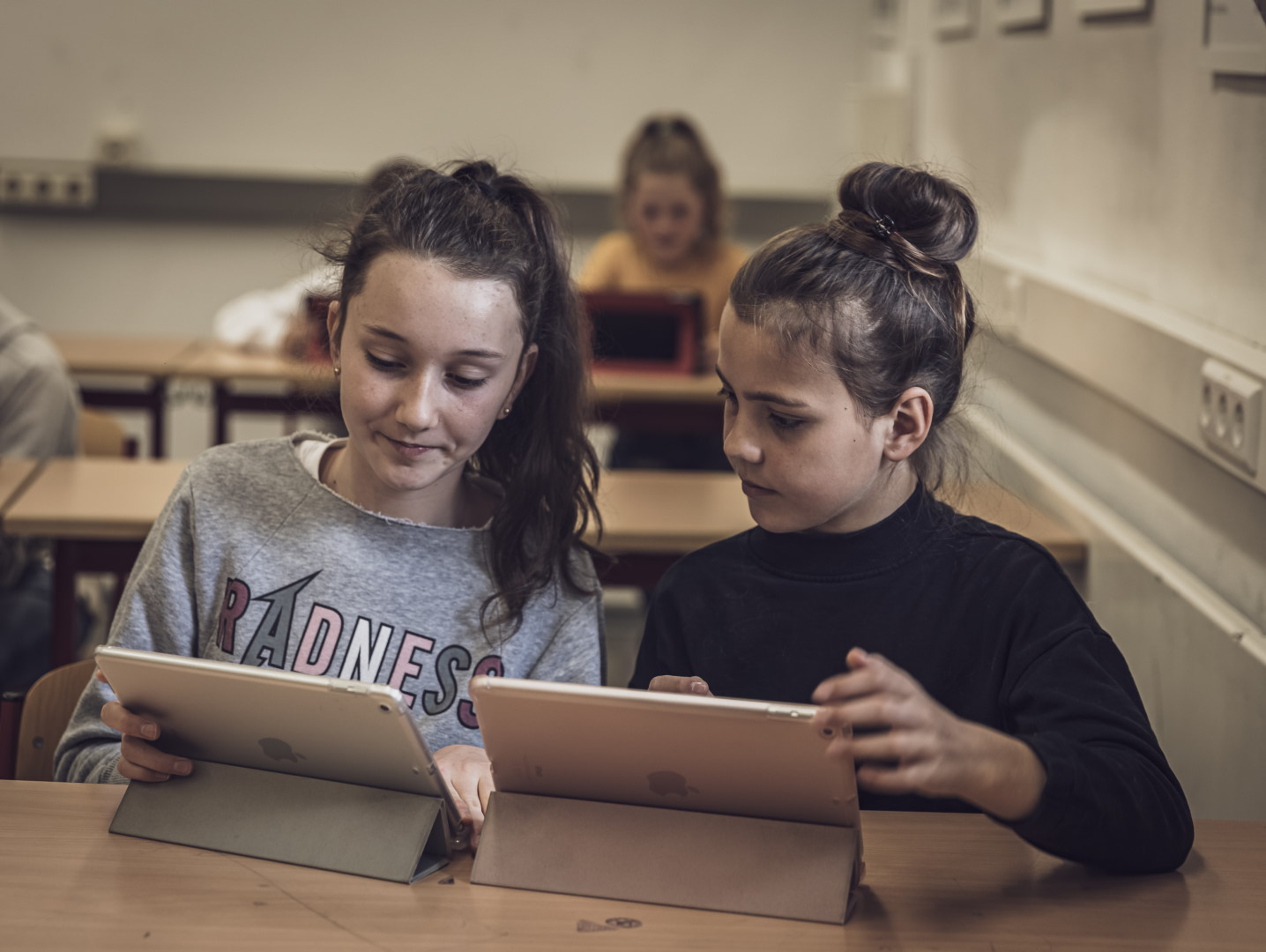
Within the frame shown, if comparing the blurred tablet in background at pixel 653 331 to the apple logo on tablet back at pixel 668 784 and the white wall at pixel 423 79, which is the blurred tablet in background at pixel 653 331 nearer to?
the white wall at pixel 423 79

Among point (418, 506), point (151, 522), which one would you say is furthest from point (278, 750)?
point (151, 522)

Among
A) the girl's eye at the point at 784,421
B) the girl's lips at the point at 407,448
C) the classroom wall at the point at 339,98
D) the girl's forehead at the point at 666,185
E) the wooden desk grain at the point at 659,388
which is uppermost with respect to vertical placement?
the classroom wall at the point at 339,98

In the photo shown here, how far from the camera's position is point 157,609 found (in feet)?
4.58

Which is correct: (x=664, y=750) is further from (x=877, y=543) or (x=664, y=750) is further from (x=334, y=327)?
(x=334, y=327)

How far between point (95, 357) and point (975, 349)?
3.05 meters

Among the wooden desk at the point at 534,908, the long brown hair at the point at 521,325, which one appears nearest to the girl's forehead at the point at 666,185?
the long brown hair at the point at 521,325

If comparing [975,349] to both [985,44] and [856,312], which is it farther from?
[985,44]

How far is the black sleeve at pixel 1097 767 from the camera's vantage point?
0.99 metres

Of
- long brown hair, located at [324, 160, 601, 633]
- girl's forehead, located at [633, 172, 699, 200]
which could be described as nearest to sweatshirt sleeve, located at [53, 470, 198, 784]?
long brown hair, located at [324, 160, 601, 633]

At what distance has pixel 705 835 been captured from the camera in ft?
3.23

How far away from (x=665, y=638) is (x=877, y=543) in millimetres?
244

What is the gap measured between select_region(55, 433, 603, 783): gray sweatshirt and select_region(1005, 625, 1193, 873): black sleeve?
0.50 m

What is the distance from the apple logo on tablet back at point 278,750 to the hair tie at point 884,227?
703mm

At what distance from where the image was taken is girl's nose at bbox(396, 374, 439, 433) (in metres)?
1.29
